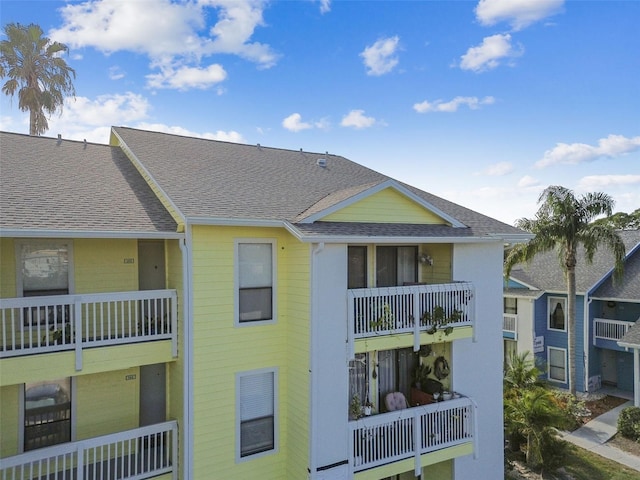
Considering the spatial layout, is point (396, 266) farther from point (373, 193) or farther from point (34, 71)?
point (34, 71)

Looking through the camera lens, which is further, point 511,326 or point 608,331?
point 511,326

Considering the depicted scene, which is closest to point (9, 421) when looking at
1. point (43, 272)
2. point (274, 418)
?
point (43, 272)

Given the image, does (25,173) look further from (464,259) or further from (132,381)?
(464,259)

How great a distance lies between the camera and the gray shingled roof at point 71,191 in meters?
7.71

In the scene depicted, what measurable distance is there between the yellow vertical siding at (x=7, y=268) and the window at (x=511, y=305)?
79.1 feet

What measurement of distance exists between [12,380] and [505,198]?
25049 mm

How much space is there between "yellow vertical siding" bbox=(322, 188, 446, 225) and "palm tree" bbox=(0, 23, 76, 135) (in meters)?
21.4

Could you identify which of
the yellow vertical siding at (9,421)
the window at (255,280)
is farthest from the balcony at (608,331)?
the yellow vertical siding at (9,421)

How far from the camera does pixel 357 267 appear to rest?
10.6 m

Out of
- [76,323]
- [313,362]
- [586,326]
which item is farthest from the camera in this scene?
[586,326]

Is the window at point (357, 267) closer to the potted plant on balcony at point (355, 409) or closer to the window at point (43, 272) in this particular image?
the potted plant on balcony at point (355, 409)

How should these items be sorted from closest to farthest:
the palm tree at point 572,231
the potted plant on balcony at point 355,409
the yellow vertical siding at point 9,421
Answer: the yellow vertical siding at point 9,421 < the potted plant on balcony at point 355,409 < the palm tree at point 572,231

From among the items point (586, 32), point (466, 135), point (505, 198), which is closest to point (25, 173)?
point (466, 135)

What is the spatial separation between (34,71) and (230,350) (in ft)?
73.6
